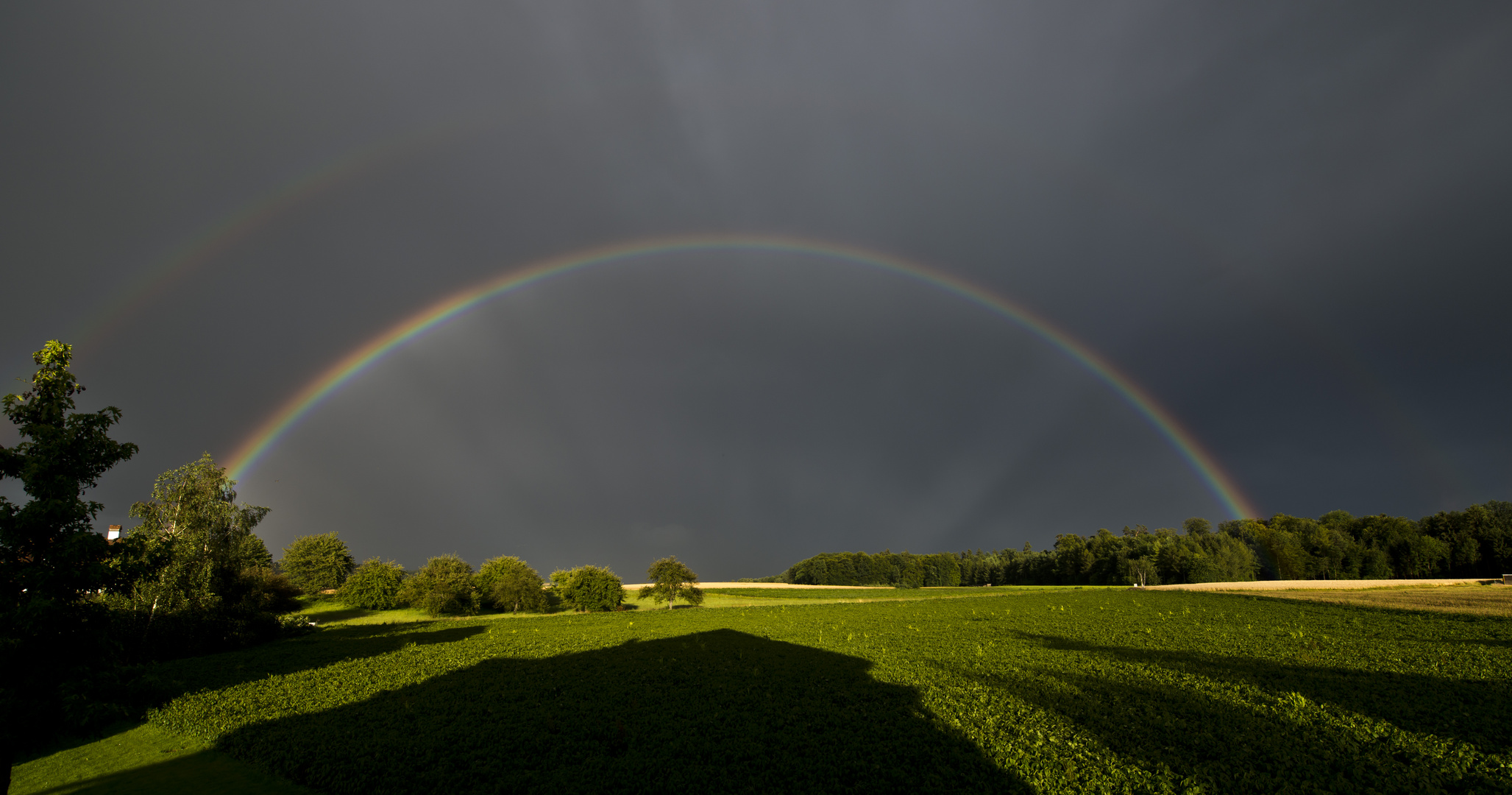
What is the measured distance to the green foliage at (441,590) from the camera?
64.4 meters

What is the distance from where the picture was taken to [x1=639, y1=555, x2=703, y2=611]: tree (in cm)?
7394

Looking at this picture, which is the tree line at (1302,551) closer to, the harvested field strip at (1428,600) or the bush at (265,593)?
the harvested field strip at (1428,600)

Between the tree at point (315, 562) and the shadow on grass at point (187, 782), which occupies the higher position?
the tree at point (315, 562)

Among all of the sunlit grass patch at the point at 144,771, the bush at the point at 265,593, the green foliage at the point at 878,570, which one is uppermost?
the bush at the point at 265,593

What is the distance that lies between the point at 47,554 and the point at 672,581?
64307mm

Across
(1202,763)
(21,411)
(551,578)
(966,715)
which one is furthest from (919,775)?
(551,578)

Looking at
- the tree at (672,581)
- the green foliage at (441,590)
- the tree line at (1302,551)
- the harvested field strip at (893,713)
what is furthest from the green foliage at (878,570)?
the harvested field strip at (893,713)

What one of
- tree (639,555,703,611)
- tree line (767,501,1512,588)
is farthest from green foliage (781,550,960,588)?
tree (639,555,703,611)

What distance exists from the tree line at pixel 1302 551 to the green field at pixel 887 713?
10039cm

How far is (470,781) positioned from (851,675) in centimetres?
1519

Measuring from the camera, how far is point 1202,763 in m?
13.0

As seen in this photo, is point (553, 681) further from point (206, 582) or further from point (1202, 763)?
point (206, 582)

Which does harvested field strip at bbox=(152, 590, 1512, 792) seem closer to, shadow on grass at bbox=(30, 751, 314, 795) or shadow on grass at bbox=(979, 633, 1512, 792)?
shadow on grass at bbox=(979, 633, 1512, 792)

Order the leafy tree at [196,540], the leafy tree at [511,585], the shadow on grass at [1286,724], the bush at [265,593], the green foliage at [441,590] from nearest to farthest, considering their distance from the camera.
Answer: the shadow on grass at [1286,724] < the leafy tree at [196,540] < the bush at [265,593] < the green foliage at [441,590] < the leafy tree at [511,585]
